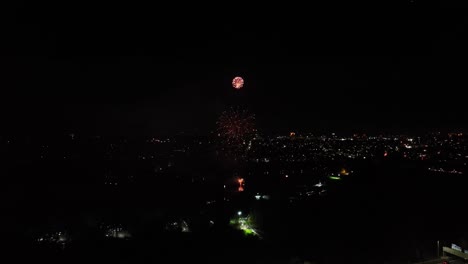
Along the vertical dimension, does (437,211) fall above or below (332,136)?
below

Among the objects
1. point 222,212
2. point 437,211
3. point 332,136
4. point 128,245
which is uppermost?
point 332,136

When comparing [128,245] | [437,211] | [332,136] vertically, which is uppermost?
[332,136]

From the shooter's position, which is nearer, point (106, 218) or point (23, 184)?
point (106, 218)

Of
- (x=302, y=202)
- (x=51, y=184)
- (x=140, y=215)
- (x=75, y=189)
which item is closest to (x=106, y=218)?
(x=140, y=215)

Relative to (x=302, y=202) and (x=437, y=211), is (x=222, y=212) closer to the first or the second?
(x=302, y=202)

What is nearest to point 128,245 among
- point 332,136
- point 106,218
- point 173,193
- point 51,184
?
point 106,218

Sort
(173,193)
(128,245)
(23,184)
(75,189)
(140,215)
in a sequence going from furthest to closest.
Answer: (23,184), (75,189), (173,193), (140,215), (128,245)

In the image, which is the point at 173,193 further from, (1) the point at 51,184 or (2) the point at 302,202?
(1) the point at 51,184

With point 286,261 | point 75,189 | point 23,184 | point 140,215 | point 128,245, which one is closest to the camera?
point 286,261

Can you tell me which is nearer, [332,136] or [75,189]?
[75,189]
